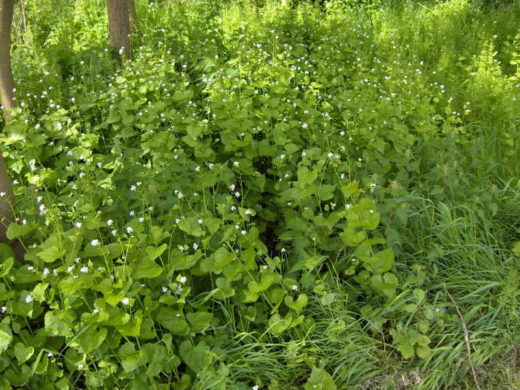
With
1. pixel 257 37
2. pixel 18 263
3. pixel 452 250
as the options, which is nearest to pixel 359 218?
pixel 452 250

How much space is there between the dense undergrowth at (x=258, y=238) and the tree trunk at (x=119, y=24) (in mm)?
811

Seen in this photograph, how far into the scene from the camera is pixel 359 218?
2.62m

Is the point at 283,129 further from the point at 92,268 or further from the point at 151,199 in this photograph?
the point at 92,268

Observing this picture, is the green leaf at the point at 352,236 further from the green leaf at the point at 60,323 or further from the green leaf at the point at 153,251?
the green leaf at the point at 60,323

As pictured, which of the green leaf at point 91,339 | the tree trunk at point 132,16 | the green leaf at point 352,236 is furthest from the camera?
the tree trunk at point 132,16

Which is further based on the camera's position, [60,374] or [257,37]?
[257,37]

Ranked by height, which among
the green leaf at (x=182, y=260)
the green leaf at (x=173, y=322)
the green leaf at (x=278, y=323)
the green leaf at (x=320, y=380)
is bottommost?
the green leaf at (x=320, y=380)

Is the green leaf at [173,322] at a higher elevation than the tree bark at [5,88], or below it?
below

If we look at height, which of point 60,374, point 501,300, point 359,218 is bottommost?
point 501,300

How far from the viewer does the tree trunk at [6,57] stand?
2920 millimetres

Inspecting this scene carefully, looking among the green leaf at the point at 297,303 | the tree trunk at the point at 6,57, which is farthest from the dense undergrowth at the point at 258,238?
the tree trunk at the point at 6,57

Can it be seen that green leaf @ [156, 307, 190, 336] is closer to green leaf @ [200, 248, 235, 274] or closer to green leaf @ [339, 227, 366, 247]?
green leaf @ [200, 248, 235, 274]

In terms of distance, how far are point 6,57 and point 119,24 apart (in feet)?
8.18

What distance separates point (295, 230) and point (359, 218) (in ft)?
1.49
